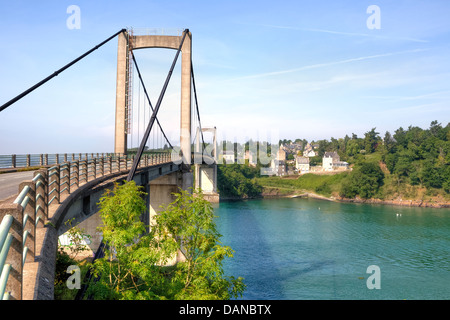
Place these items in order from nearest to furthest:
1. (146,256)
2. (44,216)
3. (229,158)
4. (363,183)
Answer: (44,216), (146,256), (363,183), (229,158)

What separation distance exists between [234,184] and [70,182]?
84864 millimetres

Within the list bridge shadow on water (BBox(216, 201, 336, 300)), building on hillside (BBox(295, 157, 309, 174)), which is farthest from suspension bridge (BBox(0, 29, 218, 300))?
building on hillside (BBox(295, 157, 309, 174))

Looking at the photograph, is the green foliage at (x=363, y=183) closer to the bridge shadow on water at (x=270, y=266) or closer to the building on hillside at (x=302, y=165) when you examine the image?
the building on hillside at (x=302, y=165)

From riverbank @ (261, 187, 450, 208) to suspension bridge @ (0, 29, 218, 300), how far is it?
4144 centimetres

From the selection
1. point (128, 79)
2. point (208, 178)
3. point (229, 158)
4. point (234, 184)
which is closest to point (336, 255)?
point (128, 79)

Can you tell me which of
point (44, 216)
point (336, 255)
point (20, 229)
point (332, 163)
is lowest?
point (336, 255)

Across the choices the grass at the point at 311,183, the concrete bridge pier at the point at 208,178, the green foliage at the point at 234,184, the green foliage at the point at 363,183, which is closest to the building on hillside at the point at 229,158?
the green foliage at the point at 234,184

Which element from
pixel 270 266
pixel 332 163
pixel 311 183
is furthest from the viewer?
pixel 332 163

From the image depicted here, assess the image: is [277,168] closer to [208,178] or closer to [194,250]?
[208,178]

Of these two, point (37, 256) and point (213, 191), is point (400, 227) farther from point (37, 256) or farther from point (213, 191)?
point (37, 256)

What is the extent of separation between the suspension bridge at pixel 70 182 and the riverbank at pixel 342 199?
4144cm

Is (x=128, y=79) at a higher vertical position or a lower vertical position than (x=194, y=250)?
higher

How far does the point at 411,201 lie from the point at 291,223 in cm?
4864

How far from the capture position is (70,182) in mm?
11922
